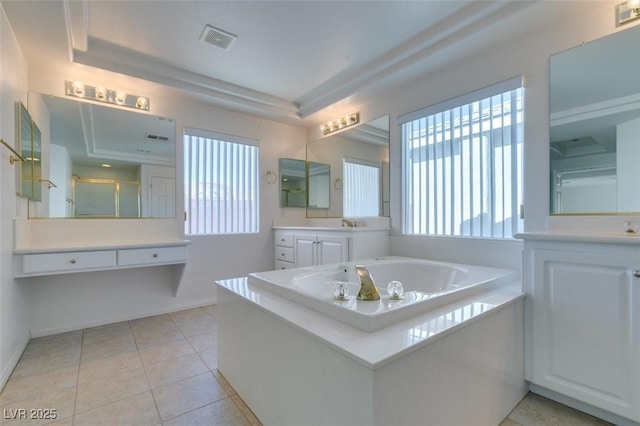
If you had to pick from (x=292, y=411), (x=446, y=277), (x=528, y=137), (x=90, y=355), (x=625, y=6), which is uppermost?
(x=625, y=6)

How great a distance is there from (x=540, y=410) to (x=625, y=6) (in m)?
2.30

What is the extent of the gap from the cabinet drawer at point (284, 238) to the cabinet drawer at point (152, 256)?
46.7 inches

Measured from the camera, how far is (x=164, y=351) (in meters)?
2.17

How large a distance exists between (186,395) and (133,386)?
1.19 feet

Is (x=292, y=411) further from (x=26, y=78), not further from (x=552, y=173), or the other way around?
(x=26, y=78)

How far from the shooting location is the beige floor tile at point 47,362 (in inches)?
73.4

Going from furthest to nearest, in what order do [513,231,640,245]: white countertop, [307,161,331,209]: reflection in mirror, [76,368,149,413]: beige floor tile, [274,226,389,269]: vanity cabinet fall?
1. [307,161,331,209]: reflection in mirror
2. [274,226,389,269]: vanity cabinet
3. [76,368,149,413]: beige floor tile
4. [513,231,640,245]: white countertop

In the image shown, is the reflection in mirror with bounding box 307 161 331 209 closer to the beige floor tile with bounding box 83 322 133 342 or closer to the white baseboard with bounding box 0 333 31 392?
the beige floor tile with bounding box 83 322 133 342

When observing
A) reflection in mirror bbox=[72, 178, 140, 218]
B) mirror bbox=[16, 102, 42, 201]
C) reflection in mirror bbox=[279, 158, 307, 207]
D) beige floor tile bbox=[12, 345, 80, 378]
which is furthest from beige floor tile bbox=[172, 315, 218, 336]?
reflection in mirror bbox=[279, 158, 307, 207]

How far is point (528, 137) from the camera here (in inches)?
80.0

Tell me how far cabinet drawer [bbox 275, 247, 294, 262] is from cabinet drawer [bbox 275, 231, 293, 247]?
0.05 metres

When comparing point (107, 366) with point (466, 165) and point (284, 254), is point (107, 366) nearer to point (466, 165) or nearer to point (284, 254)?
point (284, 254)

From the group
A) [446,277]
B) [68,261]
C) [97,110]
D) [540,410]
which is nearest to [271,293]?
[446,277]

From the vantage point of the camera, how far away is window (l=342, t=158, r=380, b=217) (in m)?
3.15
